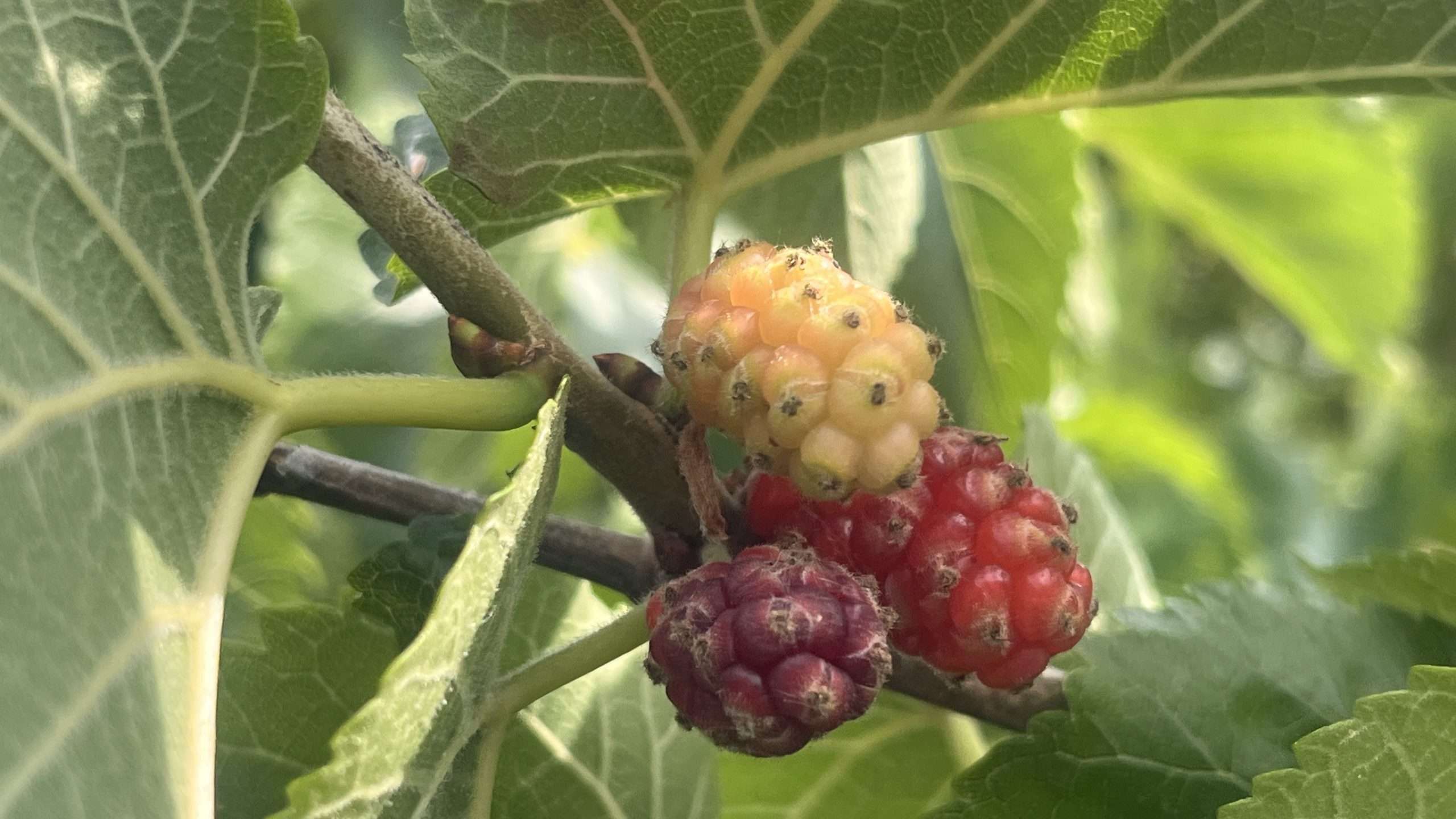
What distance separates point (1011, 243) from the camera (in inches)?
53.8

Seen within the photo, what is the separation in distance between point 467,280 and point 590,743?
12.1 inches

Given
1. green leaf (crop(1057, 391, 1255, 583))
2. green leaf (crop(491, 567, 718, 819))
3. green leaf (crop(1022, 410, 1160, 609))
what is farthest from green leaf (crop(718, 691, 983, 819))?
green leaf (crop(1057, 391, 1255, 583))

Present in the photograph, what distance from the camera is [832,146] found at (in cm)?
78

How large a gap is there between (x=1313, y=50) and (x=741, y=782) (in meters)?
0.62

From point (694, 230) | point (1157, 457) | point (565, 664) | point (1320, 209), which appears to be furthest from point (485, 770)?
point (1320, 209)

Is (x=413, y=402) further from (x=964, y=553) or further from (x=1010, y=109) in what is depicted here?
(x=1010, y=109)

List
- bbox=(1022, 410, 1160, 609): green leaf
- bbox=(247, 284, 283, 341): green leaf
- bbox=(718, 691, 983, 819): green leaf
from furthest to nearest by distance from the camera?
bbox=(1022, 410, 1160, 609): green leaf → bbox=(718, 691, 983, 819): green leaf → bbox=(247, 284, 283, 341): green leaf

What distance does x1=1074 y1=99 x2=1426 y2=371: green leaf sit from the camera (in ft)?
6.26

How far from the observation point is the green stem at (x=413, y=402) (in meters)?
0.58

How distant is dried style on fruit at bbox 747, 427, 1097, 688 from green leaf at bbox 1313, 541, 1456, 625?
8.4 inches

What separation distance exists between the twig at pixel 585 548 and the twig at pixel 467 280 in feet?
0.32

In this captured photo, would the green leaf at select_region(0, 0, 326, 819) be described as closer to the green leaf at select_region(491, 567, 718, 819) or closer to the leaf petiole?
the leaf petiole

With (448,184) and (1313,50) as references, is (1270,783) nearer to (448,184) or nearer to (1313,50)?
(1313,50)

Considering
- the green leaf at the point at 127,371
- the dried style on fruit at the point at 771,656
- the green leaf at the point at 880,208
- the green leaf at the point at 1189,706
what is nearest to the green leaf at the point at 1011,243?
the green leaf at the point at 880,208
